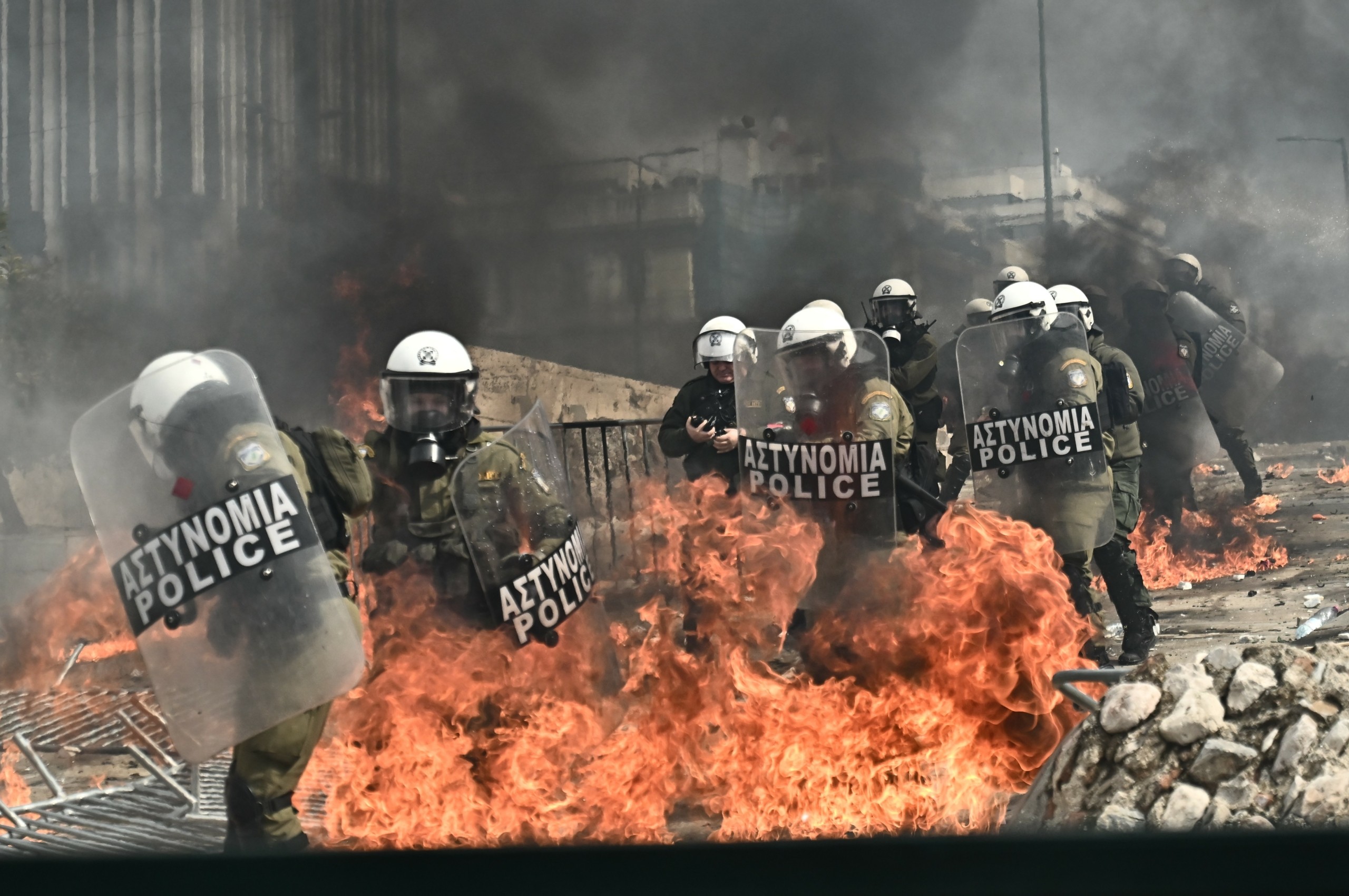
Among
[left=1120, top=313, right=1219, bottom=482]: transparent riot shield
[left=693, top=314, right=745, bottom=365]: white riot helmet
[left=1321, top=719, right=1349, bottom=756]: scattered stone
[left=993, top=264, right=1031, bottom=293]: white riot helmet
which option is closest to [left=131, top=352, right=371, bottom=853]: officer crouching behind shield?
[left=1321, top=719, right=1349, bottom=756]: scattered stone

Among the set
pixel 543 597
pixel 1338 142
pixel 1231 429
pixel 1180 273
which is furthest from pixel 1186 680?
pixel 1338 142

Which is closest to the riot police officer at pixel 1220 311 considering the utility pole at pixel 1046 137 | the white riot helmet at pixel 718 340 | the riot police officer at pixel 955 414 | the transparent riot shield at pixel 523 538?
the riot police officer at pixel 955 414

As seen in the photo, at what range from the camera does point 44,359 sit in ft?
31.3

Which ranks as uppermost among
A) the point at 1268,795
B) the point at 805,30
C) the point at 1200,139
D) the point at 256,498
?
the point at 805,30

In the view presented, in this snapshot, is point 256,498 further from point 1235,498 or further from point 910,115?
point 910,115

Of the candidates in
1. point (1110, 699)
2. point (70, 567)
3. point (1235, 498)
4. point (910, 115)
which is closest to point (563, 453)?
point (70, 567)

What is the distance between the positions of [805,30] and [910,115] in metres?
1.37

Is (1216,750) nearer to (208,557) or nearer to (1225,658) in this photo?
(1225,658)

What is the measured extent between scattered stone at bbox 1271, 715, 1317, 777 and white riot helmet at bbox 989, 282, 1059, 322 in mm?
2488

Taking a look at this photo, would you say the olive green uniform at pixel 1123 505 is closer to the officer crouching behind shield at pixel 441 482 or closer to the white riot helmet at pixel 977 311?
the white riot helmet at pixel 977 311

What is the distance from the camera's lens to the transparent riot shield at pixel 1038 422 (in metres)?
4.51

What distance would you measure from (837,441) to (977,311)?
344 centimetres

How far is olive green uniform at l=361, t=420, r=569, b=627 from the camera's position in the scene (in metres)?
3.30

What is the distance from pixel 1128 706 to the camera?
8.45ft
